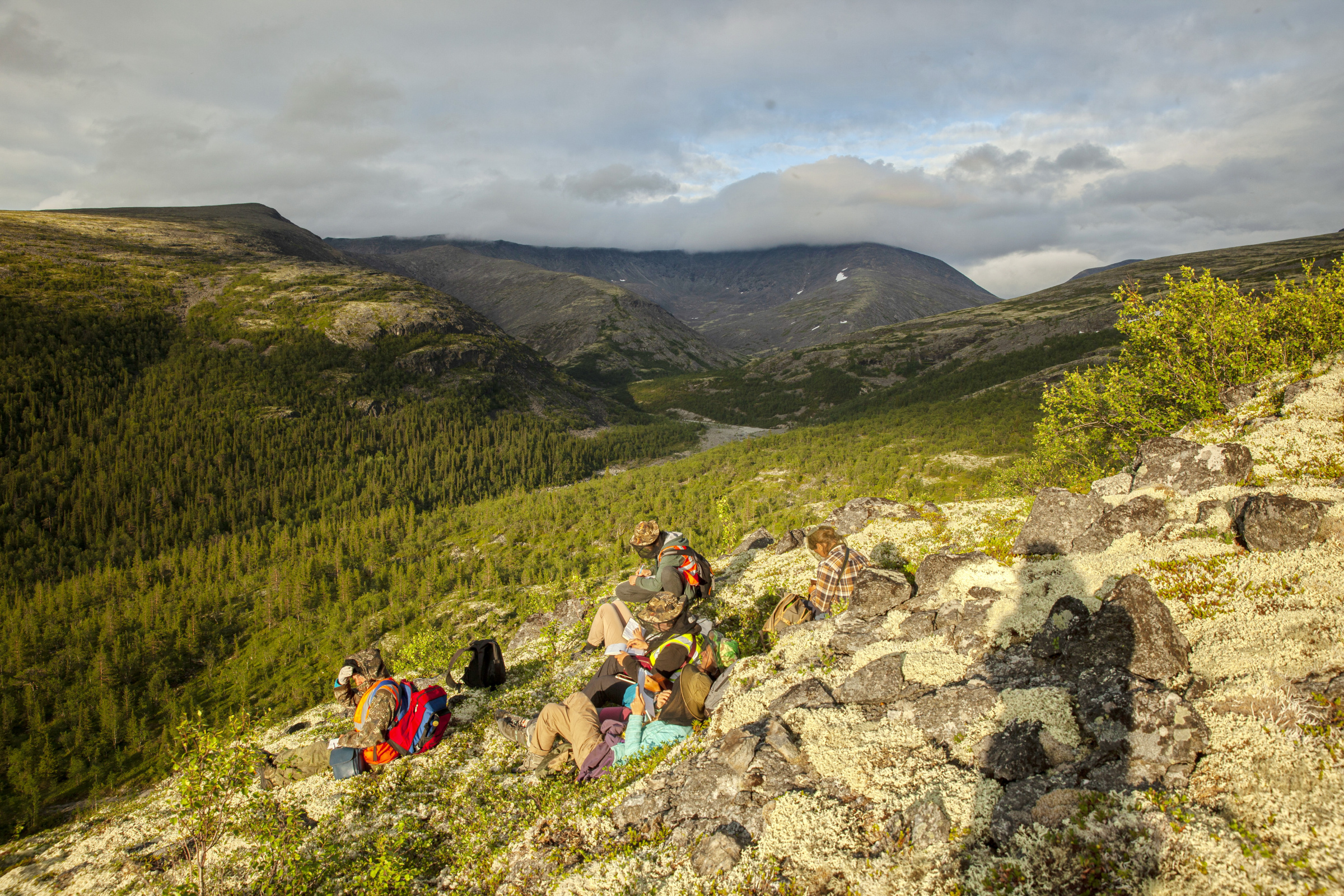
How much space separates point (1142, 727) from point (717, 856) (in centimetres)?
506

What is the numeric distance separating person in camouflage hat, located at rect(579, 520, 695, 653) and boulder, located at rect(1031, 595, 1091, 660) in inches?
237

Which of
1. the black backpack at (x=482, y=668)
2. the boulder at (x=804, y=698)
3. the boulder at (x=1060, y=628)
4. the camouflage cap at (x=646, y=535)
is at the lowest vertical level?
the black backpack at (x=482, y=668)

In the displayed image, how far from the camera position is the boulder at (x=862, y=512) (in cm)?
2075

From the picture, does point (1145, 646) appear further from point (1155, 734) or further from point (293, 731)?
point (293, 731)

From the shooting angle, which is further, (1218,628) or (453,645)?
(453,645)

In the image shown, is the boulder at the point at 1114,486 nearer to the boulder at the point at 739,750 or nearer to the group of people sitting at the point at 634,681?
the group of people sitting at the point at 634,681

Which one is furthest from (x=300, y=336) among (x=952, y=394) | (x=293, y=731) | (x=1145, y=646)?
(x=1145, y=646)

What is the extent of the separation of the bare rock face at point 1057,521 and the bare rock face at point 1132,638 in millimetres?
4719

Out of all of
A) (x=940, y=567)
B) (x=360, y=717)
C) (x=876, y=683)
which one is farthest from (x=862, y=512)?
(x=360, y=717)

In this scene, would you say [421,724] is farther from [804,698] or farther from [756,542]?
[756,542]

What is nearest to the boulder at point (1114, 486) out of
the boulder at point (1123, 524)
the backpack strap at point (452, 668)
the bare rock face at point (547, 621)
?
the boulder at point (1123, 524)

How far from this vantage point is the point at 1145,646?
7094 mm

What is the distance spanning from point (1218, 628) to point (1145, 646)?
1.26m

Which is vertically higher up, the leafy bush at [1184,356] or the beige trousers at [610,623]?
the leafy bush at [1184,356]
